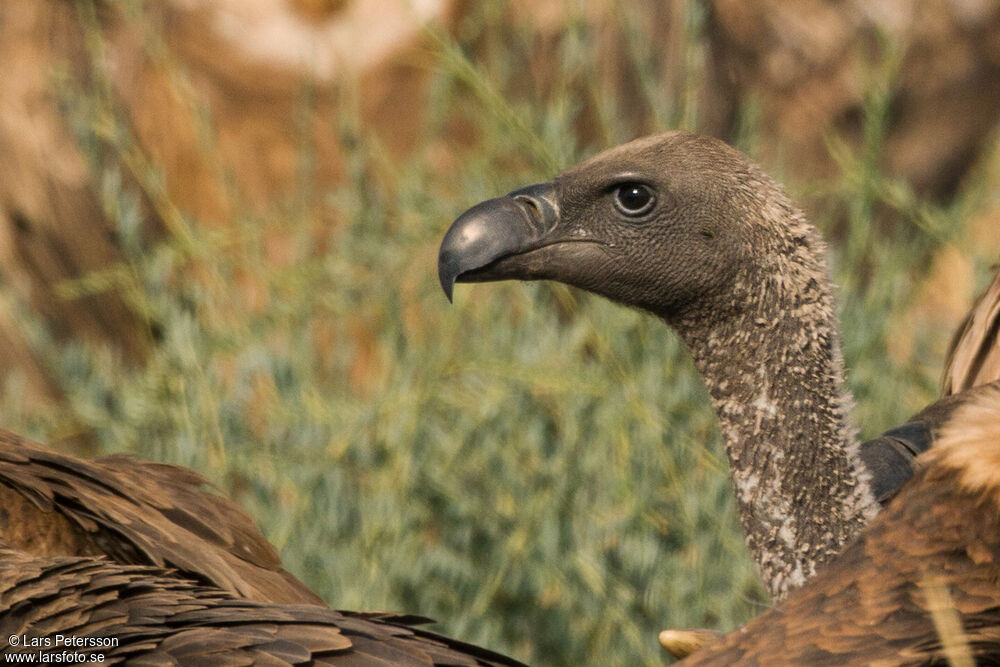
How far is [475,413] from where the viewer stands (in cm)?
381

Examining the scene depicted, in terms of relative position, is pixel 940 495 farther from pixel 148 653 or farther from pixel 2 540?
pixel 2 540

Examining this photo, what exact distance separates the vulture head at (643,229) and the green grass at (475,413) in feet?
3.24

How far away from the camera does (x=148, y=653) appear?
1.90 meters

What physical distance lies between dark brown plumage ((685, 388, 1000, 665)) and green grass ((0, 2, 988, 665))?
176cm

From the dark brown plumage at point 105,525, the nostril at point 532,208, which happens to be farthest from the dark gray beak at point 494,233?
the dark brown plumage at point 105,525

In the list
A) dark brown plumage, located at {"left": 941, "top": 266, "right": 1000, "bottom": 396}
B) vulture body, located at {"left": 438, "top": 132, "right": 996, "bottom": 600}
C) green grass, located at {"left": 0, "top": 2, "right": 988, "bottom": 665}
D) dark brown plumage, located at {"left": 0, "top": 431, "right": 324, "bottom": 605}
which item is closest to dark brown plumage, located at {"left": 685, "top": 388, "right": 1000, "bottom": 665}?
vulture body, located at {"left": 438, "top": 132, "right": 996, "bottom": 600}

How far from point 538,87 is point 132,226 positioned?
1940 mm

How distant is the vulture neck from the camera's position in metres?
2.29

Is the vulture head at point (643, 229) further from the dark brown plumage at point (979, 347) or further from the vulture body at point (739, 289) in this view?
the dark brown plumage at point (979, 347)

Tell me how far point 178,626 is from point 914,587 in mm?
987

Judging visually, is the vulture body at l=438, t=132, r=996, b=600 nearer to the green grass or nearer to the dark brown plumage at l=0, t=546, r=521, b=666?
the dark brown plumage at l=0, t=546, r=521, b=666

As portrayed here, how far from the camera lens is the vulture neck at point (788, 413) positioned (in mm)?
2293

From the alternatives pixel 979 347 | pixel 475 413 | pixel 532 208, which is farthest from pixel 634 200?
pixel 475 413

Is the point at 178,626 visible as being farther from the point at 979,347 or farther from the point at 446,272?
the point at 979,347
